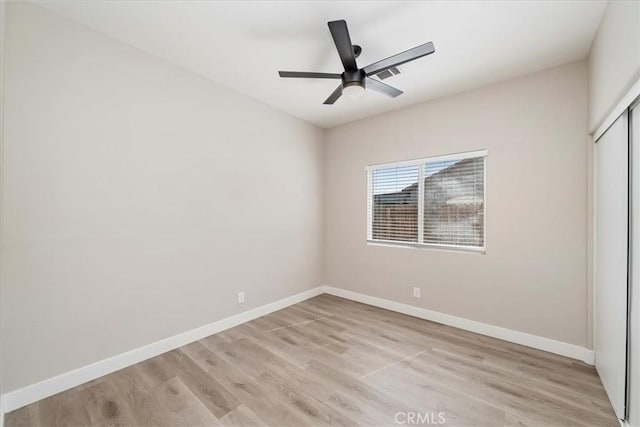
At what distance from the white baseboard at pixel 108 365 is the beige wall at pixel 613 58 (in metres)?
3.73

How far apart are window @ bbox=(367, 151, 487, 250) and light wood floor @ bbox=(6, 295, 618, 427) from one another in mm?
1147

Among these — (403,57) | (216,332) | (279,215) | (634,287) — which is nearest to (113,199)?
(216,332)

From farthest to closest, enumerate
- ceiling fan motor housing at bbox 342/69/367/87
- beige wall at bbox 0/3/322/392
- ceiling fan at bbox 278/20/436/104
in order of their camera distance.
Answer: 1. ceiling fan motor housing at bbox 342/69/367/87
2. beige wall at bbox 0/3/322/392
3. ceiling fan at bbox 278/20/436/104

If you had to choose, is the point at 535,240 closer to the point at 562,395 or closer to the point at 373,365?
the point at 562,395

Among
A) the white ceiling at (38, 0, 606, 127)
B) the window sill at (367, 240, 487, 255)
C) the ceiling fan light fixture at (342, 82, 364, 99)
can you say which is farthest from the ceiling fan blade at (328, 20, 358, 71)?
the window sill at (367, 240, 487, 255)

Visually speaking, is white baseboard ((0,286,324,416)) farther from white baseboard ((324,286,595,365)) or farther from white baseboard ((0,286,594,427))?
white baseboard ((324,286,595,365))

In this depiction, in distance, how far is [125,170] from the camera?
2268mm

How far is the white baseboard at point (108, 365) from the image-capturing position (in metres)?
1.77

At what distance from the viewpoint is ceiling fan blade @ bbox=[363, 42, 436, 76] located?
1.72 meters

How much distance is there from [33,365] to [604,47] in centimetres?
461

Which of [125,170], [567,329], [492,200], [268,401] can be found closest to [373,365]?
[268,401]

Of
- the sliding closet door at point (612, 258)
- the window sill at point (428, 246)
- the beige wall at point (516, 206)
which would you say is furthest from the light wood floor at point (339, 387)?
the window sill at point (428, 246)

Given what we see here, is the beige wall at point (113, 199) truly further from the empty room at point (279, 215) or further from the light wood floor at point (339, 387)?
the light wood floor at point (339, 387)

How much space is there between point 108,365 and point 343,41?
3.06m
